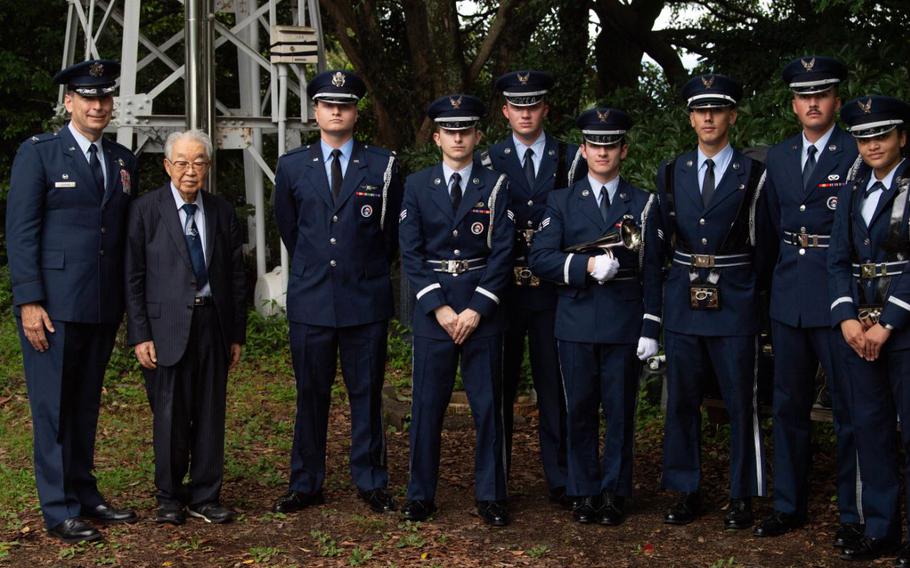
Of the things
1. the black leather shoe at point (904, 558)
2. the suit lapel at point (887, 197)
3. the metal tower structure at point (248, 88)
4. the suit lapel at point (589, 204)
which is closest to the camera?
the black leather shoe at point (904, 558)

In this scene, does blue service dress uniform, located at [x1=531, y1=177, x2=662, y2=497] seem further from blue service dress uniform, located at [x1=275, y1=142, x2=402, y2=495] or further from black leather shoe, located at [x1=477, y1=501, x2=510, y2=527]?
blue service dress uniform, located at [x1=275, y1=142, x2=402, y2=495]

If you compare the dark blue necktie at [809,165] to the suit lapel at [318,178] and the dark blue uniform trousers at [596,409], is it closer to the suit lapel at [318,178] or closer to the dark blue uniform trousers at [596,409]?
the dark blue uniform trousers at [596,409]

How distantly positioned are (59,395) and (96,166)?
3.73 ft

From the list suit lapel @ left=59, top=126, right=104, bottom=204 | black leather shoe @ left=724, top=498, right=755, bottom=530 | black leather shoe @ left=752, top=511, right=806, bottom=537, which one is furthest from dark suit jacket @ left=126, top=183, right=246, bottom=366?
black leather shoe @ left=752, top=511, right=806, bottom=537

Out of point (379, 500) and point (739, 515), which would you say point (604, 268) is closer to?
point (739, 515)

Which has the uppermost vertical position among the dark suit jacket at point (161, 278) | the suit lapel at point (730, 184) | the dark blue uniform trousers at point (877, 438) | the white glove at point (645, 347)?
the suit lapel at point (730, 184)

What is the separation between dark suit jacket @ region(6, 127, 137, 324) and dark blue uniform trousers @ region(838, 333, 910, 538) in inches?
141

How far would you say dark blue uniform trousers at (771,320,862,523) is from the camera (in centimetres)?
600

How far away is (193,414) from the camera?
21.5ft

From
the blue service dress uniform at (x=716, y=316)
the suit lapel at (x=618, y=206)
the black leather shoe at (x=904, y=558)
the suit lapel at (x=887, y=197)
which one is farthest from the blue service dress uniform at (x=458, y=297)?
the black leather shoe at (x=904, y=558)

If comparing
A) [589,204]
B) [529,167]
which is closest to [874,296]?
[589,204]

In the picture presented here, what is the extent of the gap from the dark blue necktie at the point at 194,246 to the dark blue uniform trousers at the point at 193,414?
15 centimetres

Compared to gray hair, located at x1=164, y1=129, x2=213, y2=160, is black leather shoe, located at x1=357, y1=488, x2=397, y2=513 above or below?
below

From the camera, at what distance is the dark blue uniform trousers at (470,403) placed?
652 centimetres
